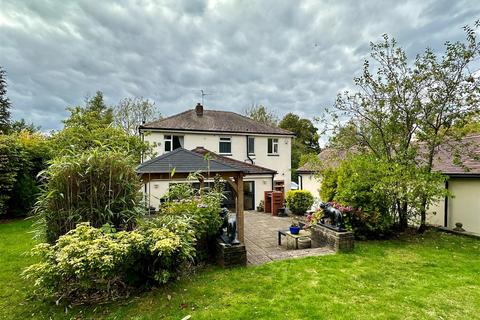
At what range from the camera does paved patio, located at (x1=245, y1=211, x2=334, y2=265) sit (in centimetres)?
643

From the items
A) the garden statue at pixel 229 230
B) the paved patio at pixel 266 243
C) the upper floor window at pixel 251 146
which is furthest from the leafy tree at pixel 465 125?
the upper floor window at pixel 251 146

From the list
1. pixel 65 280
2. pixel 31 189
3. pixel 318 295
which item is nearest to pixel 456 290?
pixel 318 295

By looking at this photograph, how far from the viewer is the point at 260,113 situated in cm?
2911

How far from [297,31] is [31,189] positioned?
1443 cm

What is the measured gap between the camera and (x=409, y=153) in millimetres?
7840

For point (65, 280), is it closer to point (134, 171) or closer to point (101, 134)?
point (134, 171)

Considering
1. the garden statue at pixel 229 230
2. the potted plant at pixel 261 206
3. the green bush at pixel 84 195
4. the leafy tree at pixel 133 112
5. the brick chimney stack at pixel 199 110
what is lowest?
the potted plant at pixel 261 206

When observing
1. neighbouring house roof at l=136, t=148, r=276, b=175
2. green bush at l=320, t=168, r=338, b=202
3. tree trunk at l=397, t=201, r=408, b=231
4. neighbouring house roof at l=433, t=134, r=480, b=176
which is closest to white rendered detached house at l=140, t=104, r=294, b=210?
green bush at l=320, t=168, r=338, b=202

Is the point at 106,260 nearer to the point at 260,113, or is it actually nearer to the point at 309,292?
the point at 309,292

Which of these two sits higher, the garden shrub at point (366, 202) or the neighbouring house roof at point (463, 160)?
the neighbouring house roof at point (463, 160)

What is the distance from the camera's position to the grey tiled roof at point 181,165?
6.16 meters

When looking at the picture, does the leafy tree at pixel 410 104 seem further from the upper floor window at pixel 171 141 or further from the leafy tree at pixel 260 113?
the leafy tree at pixel 260 113

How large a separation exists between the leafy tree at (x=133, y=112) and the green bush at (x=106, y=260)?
21.1 m

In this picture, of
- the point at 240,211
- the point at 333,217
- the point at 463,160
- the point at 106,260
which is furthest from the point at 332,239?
the point at 463,160
